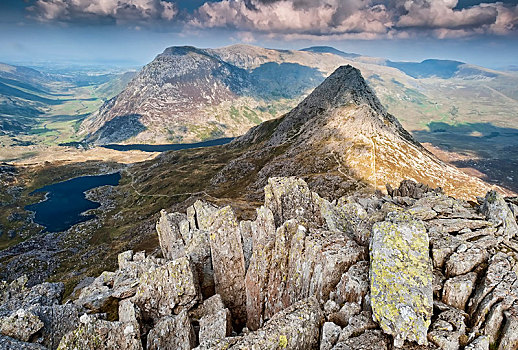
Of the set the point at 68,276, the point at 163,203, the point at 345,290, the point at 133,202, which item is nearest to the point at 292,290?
the point at 345,290

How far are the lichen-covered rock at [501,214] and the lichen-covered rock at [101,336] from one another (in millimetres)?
28565

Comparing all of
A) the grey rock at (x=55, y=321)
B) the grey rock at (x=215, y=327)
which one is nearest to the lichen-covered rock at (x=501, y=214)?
the grey rock at (x=215, y=327)

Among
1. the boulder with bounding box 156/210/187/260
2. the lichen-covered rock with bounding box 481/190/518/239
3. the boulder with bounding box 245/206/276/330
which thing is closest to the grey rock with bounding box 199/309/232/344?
the boulder with bounding box 245/206/276/330

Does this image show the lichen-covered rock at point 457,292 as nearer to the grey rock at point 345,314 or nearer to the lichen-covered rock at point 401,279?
the lichen-covered rock at point 401,279

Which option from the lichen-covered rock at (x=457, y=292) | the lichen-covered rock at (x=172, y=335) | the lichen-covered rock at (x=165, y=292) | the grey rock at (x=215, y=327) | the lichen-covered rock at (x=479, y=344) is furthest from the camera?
the lichen-covered rock at (x=165, y=292)

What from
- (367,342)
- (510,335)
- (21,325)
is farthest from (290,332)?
(21,325)

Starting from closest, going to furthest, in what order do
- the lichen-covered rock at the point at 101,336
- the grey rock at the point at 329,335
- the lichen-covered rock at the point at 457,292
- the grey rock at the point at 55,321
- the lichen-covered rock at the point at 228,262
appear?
the grey rock at the point at 329,335
the lichen-covered rock at the point at 457,292
the lichen-covered rock at the point at 101,336
the grey rock at the point at 55,321
the lichen-covered rock at the point at 228,262

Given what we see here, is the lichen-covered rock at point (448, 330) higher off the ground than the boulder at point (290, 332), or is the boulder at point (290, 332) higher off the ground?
the lichen-covered rock at point (448, 330)

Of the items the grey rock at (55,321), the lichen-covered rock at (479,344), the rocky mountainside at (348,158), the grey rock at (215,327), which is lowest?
the rocky mountainside at (348,158)

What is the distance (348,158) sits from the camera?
13325cm

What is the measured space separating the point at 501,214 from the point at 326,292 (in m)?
16.3

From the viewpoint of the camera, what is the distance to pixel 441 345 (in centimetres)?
1323

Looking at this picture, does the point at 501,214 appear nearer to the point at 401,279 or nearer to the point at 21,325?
the point at 401,279

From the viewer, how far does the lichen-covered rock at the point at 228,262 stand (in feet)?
85.4
